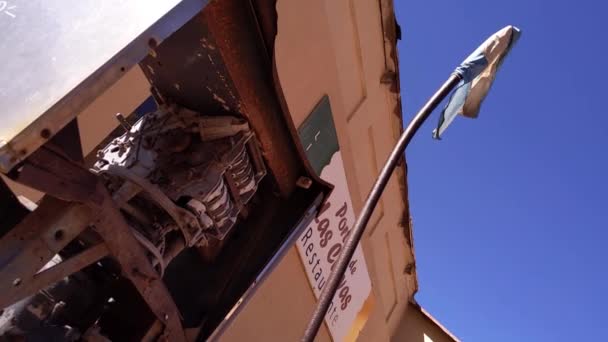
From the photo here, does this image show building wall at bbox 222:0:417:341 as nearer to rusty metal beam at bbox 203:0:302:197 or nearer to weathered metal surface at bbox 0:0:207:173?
rusty metal beam at bbox 203:0:302:197

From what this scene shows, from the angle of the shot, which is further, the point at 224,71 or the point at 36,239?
the point at 224,71

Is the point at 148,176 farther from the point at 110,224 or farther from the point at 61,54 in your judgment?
the point at 61,54

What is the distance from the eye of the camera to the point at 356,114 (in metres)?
7.16

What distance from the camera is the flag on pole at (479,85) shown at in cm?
567

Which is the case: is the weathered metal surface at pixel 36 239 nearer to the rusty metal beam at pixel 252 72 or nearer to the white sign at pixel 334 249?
the rusty metal beam at pixel 252 72

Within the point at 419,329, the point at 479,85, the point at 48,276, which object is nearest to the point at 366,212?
the point at 48,276

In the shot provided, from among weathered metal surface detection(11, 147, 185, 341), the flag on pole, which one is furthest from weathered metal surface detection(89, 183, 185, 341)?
the flag on pole

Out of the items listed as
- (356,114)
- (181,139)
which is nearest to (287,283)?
(356,114)

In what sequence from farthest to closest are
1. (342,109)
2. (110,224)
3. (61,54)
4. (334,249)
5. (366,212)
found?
(342,109)
(334,249)
(366,212)
(110,224)
(61,54)

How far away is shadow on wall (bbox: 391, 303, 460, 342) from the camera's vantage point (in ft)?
33.4

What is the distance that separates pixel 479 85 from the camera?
587 centimetres

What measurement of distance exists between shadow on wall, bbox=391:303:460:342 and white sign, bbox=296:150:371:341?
307cm

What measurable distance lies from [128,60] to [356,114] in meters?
5.27

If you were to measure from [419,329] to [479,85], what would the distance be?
622 centimetres
